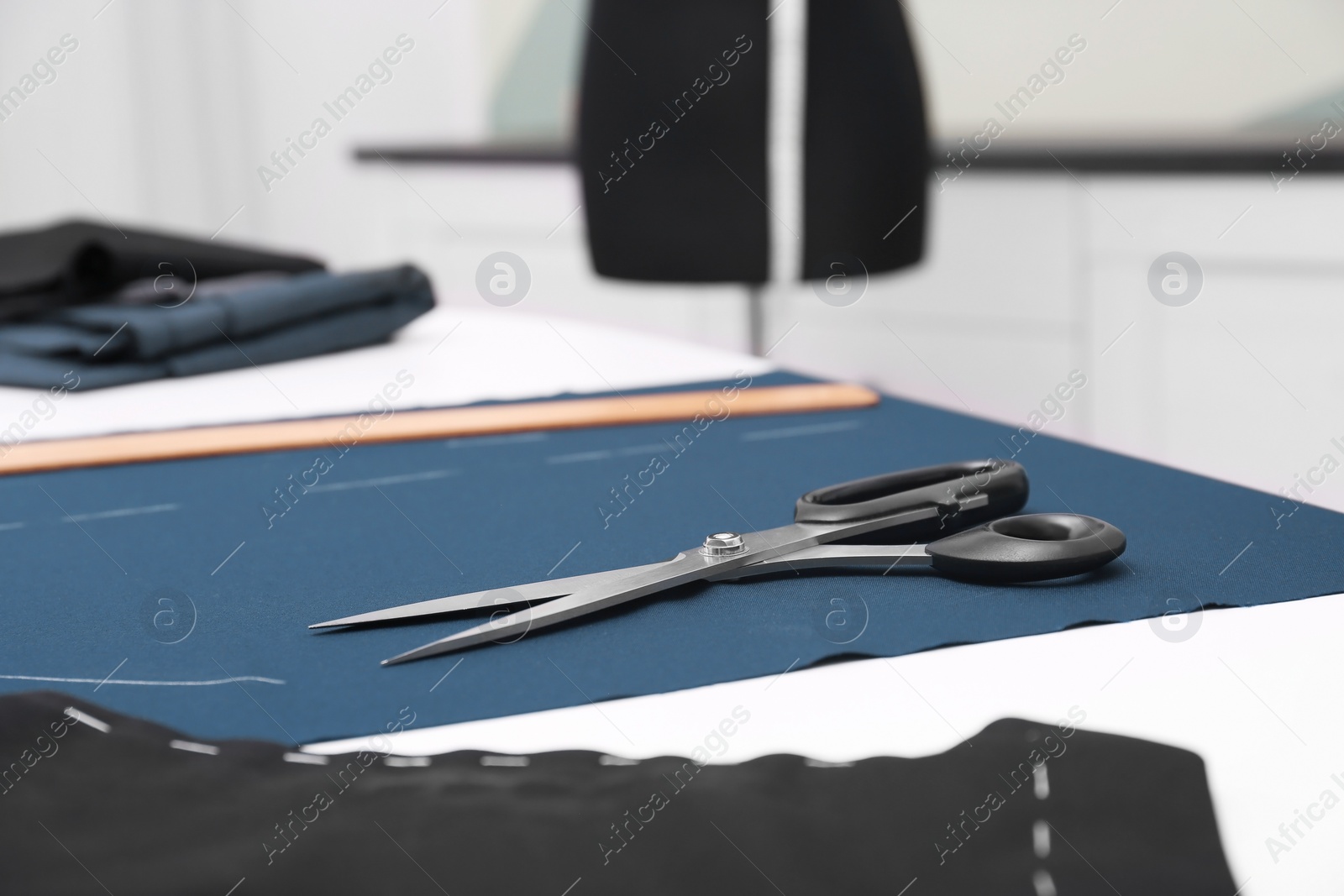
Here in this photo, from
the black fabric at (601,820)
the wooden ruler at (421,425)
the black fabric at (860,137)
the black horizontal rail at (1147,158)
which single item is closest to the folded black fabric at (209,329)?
the wooden ruler at (421,425)

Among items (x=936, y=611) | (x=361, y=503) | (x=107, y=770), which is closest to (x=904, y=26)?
(x=361, y=503)

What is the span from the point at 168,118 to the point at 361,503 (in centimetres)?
369

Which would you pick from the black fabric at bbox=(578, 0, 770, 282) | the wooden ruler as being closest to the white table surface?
the wooden ruler

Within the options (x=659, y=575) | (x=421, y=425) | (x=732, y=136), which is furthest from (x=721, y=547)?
(x=732, y=136)

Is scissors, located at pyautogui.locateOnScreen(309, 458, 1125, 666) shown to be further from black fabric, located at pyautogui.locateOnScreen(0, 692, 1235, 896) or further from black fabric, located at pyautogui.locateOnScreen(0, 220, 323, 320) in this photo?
black fabric, located at pyautogui.locateOnScreen(0, 220, 323, 320)

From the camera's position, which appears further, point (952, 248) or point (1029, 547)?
point (952, 248)

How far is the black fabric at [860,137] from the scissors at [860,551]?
1308mm

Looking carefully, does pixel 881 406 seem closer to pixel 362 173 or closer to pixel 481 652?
pixel 481 652

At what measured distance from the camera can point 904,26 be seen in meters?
1.93

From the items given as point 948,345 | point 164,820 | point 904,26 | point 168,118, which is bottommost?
point 164,820

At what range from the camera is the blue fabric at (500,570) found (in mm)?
511

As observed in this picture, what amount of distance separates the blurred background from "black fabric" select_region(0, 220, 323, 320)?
681 mm

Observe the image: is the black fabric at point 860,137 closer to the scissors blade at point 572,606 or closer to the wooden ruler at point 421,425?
the wooden ruler at point 421,425

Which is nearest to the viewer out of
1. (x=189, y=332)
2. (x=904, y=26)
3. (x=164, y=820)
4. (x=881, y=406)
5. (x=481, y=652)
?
(x=164, y=820)
